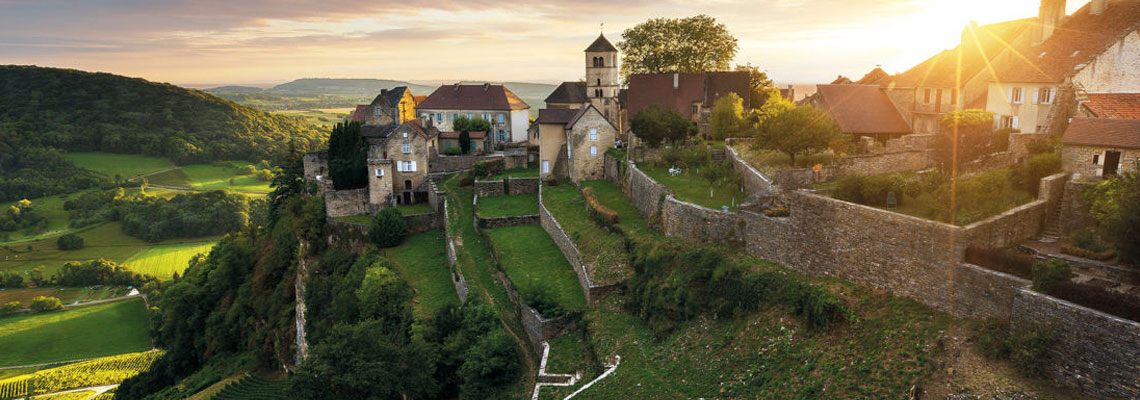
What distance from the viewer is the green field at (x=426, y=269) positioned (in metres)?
33.2

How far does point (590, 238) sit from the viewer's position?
32.0m

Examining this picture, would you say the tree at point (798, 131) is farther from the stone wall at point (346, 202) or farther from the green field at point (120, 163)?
the green field at point (120, 163)

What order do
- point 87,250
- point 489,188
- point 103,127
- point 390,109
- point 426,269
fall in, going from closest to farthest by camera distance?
point 426,269, point 489,188, point 390,109, point 87,250, point 103,127

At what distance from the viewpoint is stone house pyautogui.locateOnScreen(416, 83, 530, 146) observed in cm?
6500

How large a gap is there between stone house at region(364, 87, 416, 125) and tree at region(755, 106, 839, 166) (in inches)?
1732

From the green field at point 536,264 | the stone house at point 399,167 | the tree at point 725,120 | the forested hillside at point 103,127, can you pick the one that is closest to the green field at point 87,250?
the forested hillside at point 103,127

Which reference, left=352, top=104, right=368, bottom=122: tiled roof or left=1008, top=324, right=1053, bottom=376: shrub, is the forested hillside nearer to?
left=352, top=104, right=368, bottom=122: tiled roof

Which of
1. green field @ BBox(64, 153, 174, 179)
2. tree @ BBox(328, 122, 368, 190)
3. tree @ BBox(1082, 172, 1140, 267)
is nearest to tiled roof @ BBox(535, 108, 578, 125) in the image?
tree @ BBox(328, 122, 368, 190)

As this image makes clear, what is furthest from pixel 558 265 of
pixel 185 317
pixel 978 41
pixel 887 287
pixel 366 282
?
pixel 185 317

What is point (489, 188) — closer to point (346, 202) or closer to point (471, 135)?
point (346, 202)

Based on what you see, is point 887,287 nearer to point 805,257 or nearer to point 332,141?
point 805,257

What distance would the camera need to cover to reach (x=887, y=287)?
17.5m

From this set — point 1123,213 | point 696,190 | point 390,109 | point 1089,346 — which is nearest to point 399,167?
point 390,109

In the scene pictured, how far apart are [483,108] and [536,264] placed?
116 ft
